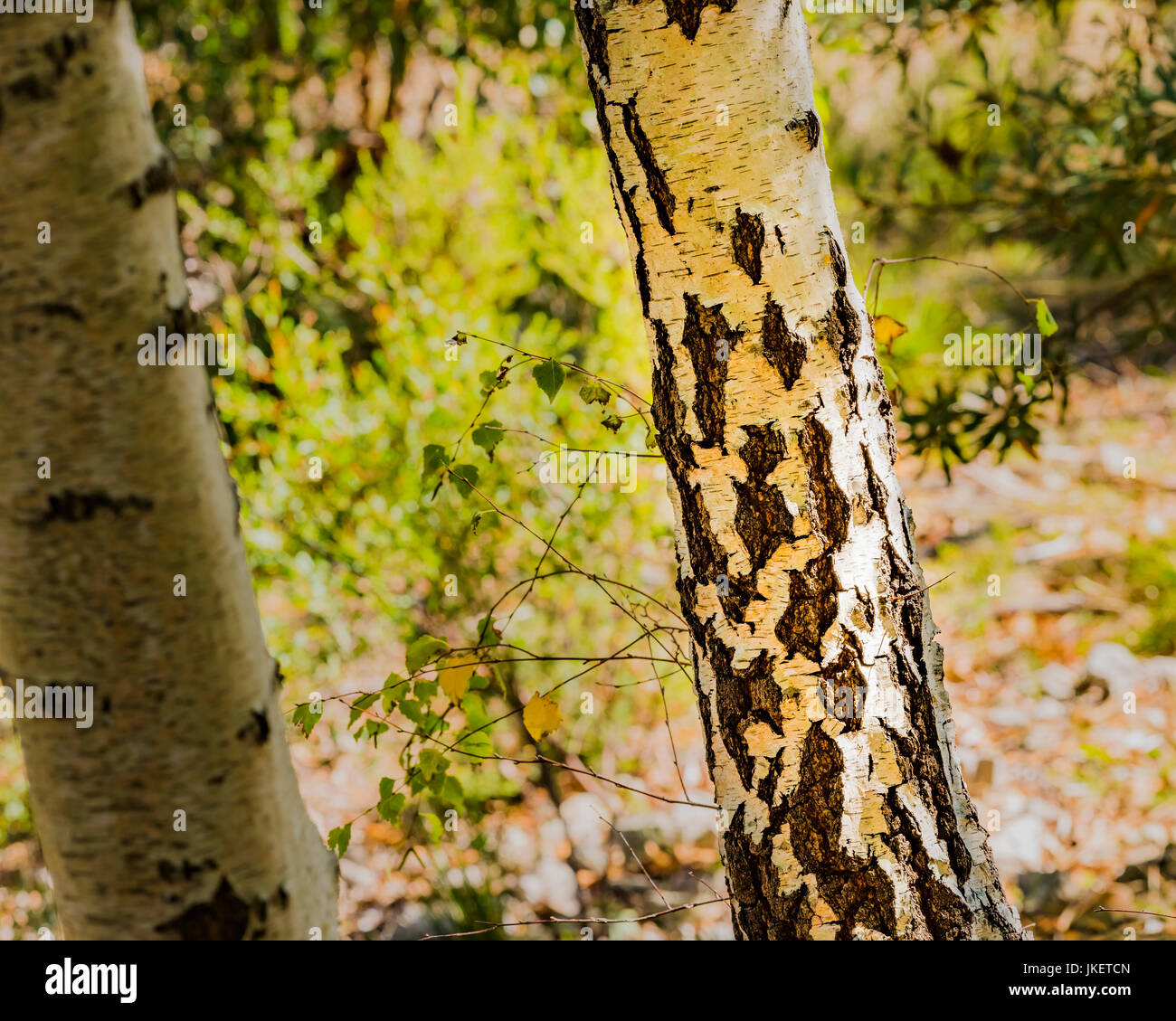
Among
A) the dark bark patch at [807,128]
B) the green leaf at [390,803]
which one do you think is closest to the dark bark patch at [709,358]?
the dark bark patch at [807,128]

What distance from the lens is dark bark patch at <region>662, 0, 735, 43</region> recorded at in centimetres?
100

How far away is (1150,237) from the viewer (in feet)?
11.2

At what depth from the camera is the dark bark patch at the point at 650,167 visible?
105 centimetres

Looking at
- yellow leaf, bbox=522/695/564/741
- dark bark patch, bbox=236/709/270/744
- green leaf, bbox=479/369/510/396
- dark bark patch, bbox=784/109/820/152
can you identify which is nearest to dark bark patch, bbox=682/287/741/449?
dark bark patch, bbox=784/109/820/152

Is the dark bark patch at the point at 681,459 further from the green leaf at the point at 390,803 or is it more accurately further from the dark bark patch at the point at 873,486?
the green leaf at the point at 390,803

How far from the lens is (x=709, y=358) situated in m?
1.08

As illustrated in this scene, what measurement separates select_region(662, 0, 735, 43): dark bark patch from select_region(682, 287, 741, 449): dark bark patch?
306 millimetres

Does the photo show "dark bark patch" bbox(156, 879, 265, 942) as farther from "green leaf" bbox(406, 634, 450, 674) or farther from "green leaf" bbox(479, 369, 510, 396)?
"green leaf" bbox(479, 369, 510, 396)

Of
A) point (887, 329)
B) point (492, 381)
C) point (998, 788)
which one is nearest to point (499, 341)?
point (492, 381)

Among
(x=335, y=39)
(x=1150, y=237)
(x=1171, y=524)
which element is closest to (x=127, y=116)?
(x=1150, y=237)

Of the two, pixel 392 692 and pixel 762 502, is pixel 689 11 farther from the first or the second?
pixel 392 692

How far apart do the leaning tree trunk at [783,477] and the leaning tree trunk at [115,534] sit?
0.56 m
